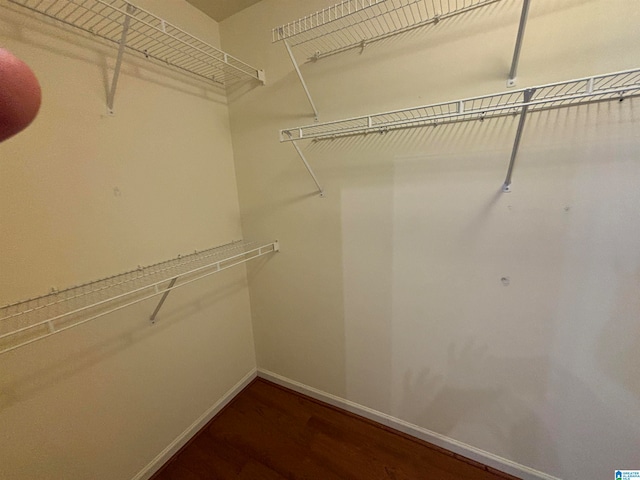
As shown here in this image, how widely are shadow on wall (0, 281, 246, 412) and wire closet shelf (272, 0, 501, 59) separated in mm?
1416

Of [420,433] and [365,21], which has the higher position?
[365,21]

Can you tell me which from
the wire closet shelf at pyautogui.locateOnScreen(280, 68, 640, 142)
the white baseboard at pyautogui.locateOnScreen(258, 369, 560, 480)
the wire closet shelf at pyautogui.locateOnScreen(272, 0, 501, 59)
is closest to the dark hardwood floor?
the white baseboard at pyautogui.locateOnScreen(258, 369, 560, 480)

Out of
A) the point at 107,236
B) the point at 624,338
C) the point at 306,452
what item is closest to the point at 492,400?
the point at 624,338

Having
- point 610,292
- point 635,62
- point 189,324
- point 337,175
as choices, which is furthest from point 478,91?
point 189,324

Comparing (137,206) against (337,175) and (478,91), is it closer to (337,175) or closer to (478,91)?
(337,175)

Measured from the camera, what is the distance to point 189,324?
1.55m

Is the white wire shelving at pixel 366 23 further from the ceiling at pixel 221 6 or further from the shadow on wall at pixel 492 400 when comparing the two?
the shadow on wall at pixel 492 400

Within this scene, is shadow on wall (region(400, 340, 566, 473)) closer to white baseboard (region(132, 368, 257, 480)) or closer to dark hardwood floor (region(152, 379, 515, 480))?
dark hardwood floor (region(152, 379, 515, 480))

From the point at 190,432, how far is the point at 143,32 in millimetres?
2126

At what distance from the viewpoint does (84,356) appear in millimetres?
1117

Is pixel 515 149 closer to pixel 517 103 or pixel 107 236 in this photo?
pixel 517 103

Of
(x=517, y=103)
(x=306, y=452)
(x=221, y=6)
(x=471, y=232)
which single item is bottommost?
(x=306, y=452)

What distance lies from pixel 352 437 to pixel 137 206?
5.65 ft

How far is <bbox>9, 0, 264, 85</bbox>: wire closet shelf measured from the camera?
98cm
